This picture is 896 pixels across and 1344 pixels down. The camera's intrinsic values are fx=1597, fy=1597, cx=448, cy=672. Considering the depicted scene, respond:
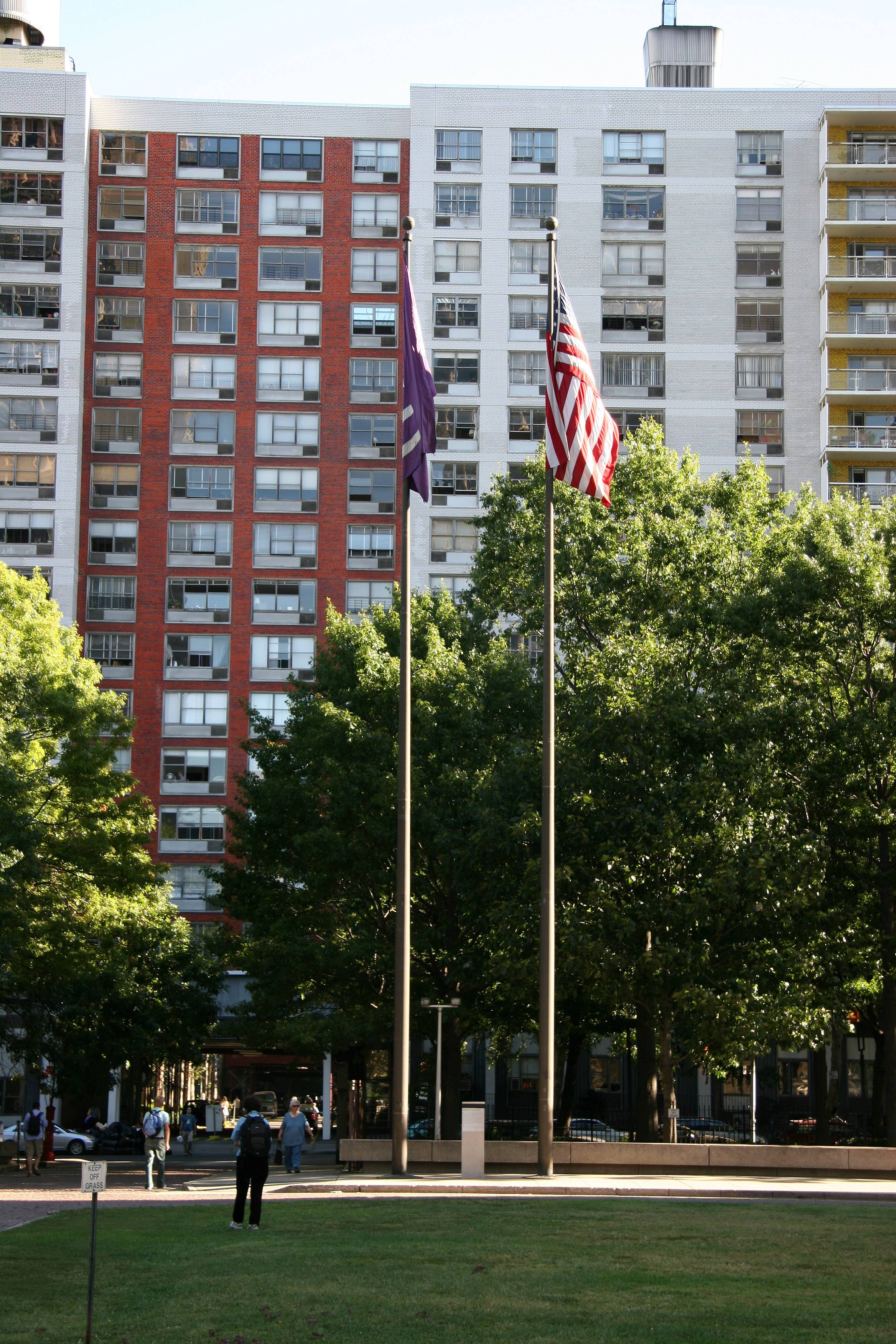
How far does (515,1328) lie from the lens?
12008 millimetres

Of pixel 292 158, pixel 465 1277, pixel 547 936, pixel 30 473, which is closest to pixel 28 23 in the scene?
pixel 292 158

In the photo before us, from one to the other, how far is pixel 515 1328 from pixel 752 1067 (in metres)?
52.0

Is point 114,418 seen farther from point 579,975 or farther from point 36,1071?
point 579,975

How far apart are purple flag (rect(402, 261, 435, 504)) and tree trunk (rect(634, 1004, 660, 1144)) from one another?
1409 cm

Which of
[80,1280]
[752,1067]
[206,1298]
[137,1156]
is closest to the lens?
[206,1298]

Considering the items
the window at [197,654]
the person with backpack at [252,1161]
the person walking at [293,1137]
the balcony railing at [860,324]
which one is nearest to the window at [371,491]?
the window at [197,654]

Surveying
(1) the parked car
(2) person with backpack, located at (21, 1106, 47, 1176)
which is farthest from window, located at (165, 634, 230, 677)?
(2) person with backpack, located at (21, 1106, 47, 1176)

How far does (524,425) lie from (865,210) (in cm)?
1751

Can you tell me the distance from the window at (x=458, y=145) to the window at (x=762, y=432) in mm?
16735

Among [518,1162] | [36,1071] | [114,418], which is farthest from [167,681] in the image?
[518,1162]

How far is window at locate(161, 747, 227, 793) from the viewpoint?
66750 mm

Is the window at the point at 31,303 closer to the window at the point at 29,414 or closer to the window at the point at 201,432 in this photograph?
the window at the point at 29,414

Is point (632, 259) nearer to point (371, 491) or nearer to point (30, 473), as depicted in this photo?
point (371, 491)

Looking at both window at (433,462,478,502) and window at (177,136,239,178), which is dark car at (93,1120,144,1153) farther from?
window at (177,136,239,178)
